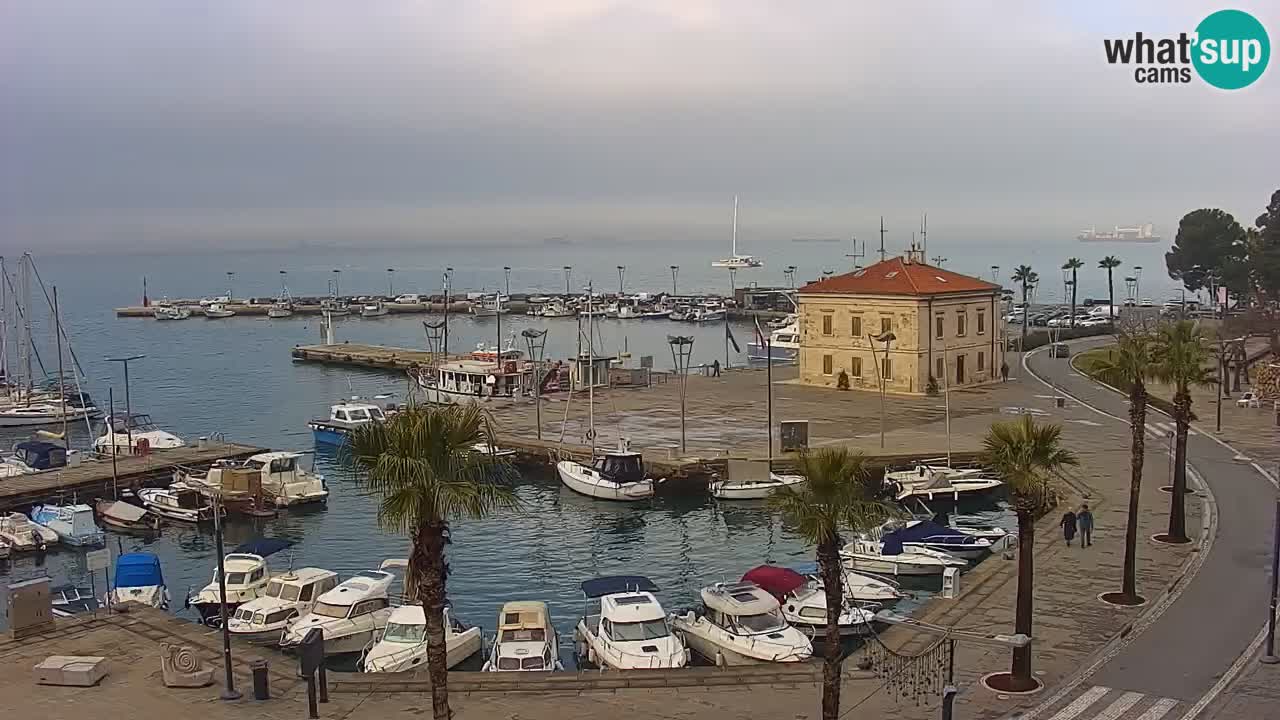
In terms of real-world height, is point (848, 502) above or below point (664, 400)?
above

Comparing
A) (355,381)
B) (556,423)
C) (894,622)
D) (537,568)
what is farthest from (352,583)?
(355,381)

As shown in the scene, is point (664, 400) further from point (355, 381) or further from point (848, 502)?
point (848, 502)

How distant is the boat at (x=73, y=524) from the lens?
4159cm

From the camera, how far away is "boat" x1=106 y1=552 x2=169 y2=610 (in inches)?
1266

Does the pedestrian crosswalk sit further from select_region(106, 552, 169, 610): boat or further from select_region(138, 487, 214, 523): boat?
select_region(138, 487, 214, 523): boat

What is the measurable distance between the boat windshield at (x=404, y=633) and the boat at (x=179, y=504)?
21052 mm

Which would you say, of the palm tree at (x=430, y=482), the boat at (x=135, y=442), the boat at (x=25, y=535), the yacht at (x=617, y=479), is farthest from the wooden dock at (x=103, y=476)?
the palm tree at (x=430, y=482)

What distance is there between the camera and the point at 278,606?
97.6 feet

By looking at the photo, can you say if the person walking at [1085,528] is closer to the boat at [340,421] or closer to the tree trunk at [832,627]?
the tree trunk at [832,627]

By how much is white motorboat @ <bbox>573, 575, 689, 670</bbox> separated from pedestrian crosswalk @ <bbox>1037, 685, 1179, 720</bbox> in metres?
8.06

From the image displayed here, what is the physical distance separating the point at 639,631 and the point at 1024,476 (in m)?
9.70

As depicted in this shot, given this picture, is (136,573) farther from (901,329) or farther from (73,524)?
(901,329)

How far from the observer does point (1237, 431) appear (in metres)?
50.5

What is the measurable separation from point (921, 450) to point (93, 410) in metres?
58.5
